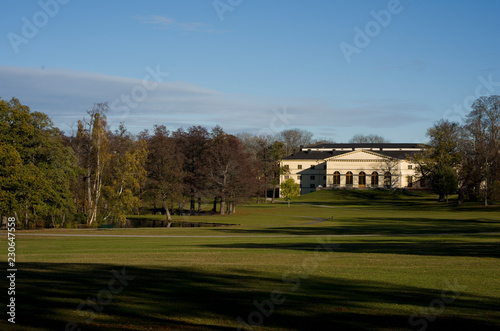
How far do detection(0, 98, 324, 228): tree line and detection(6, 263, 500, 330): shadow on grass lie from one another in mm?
30436

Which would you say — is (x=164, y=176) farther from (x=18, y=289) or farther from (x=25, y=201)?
(x=18, y=289)

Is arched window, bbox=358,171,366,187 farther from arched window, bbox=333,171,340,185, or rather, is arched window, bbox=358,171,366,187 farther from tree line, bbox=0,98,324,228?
tree line, bbox=0,98,324,228

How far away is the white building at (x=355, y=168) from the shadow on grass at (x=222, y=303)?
103 metres

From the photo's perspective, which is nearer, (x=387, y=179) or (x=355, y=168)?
(x=387, y=179)

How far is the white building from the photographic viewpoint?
11850 cm

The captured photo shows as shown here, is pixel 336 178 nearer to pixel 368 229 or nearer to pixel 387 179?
pixel 387 179

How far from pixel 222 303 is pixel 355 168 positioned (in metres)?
114

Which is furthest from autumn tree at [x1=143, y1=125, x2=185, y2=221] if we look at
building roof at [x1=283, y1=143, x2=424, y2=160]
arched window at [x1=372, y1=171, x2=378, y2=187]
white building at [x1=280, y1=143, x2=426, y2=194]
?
A: building roof at [x1=283, y1=143, x2=424, y2=160]

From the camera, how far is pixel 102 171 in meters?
54.0

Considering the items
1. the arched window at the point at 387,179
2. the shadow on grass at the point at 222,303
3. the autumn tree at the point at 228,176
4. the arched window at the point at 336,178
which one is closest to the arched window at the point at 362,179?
the arched window at the point at 387,179

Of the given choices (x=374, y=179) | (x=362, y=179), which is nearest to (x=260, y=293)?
(x=362, y=179)

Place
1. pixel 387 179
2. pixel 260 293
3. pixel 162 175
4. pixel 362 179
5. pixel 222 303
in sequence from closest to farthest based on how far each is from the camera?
pixel 222 303 → pixel 260 293 → pixel 162 175 → pixel 387 179 → pixel 362 179

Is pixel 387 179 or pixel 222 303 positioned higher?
pixel 387 179

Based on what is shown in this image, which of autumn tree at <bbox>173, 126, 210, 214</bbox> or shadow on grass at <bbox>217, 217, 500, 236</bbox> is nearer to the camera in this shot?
shadow on grass at <bbox>217, 217, 500, 236</bbox>
